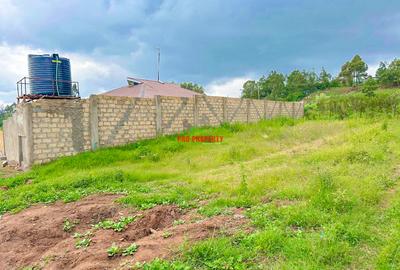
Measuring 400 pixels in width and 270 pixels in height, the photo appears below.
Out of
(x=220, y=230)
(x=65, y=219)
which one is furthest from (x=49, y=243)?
(x=220, y=230)

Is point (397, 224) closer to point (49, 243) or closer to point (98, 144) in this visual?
point (49, 243)

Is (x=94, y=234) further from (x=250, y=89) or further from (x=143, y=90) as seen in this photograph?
(x=250, y=89)

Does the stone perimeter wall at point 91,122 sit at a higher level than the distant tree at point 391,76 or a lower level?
lower

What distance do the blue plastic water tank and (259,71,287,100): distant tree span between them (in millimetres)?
42065

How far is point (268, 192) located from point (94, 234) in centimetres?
236

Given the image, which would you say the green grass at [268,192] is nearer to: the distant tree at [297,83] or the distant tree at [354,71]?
the distant tree at [297,83]

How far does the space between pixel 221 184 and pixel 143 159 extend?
3.47 m

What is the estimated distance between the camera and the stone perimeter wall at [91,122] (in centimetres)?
690

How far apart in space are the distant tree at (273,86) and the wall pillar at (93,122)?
43174 mm

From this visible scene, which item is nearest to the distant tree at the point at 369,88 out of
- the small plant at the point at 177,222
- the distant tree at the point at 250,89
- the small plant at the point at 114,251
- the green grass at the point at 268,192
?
the green grass at the point at 268,192

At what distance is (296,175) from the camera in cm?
470

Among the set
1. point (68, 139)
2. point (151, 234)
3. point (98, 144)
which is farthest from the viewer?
point (98, 144)

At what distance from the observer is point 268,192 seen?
3977mm

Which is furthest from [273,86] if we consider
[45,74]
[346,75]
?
[45,74]
